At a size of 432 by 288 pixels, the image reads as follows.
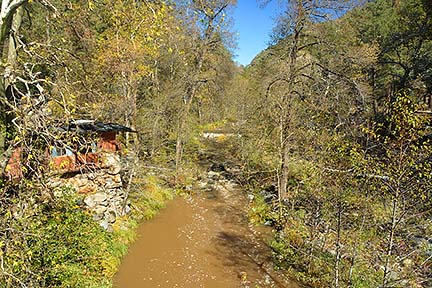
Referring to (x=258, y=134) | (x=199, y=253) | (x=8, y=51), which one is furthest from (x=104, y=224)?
(x=258, y=134)

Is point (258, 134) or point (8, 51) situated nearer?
point (8, 51)

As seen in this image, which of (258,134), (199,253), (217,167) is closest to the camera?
(199,253)

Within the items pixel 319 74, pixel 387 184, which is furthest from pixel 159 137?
pixel 387 184

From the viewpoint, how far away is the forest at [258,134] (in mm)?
4801

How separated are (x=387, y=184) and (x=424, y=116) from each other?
1.59 meters

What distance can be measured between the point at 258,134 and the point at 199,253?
10756mm

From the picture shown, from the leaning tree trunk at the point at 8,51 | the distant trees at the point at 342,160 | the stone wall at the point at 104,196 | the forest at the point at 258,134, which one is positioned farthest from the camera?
the stone wall at the point at 104,196

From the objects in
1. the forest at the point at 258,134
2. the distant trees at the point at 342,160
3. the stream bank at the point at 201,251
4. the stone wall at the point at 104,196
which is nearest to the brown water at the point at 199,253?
the stream bank at the point at 201,251

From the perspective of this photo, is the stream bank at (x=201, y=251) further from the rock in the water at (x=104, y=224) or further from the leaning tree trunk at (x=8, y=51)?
the leaning tree trunk at (x=8, y=51)

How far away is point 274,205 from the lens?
47.1ft

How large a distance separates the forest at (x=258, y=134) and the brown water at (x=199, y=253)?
609 mm

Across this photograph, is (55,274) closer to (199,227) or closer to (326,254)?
(199,227)

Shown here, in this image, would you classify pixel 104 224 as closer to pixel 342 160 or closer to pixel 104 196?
pixel 104 196

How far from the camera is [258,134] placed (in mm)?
20281
